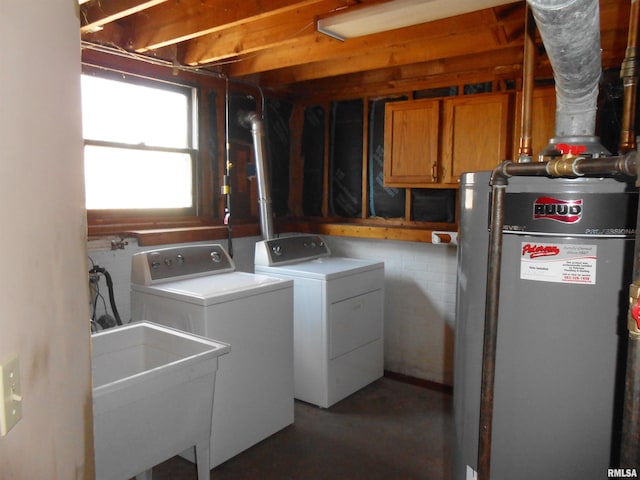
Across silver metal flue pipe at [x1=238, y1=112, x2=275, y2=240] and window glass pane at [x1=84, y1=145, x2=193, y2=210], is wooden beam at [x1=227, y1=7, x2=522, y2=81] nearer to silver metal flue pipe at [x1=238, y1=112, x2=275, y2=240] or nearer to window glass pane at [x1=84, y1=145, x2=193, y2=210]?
silver metal flue pipe at [x1=238, y1=112, x2=275, y2=240]

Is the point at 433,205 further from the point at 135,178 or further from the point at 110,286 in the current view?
the point at 110,286

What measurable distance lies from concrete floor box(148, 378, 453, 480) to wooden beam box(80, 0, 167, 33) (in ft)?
7.27

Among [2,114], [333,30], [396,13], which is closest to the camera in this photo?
[2,114]

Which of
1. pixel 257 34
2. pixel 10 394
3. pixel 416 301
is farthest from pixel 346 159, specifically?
pixel 10 394

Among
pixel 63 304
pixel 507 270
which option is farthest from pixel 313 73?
pixel 63 304

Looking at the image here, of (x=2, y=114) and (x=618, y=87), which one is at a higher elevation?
(x=618, y=87)

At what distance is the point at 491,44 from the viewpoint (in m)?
2.49

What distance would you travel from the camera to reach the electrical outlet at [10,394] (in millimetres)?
726

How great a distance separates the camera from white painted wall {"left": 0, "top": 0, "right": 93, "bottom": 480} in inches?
29.7

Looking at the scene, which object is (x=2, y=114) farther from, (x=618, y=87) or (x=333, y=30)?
(x=618, y=87)

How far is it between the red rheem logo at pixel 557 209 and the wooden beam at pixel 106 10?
179 cm

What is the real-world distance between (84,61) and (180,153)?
0.81m

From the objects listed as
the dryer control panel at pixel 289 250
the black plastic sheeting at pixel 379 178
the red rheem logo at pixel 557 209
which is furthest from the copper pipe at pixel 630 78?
the dryer control panel at pixel 289 250

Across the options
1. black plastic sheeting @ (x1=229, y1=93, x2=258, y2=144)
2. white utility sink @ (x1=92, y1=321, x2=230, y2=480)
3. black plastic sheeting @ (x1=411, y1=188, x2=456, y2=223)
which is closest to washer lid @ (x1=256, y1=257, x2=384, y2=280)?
black plastic sheeting @ (x1=411, y1=188, x2=456, y2=223)
